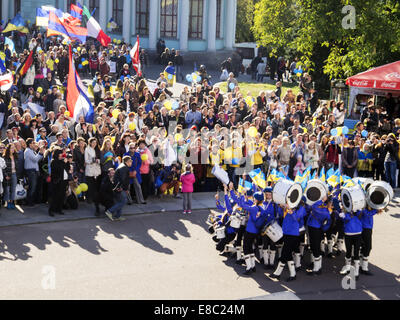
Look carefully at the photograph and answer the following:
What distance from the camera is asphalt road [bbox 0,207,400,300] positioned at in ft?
34.0

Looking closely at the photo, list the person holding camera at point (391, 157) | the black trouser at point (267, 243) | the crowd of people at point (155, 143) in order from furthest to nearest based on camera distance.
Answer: the person holding camera at point (391, 157) < the crowd of people at point (155, 143) < the black trouser at point (267, 243)

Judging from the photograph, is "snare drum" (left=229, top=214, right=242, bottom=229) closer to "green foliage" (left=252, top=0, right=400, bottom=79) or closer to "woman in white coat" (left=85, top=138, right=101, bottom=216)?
"woman in white coat" (left=85, top=138, right=101, bottom=216)

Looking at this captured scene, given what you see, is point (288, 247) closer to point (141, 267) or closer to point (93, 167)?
point (141, 267)

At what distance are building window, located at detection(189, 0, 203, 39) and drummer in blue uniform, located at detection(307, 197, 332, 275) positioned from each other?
1107 inches

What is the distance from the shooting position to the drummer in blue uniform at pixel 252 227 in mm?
11289

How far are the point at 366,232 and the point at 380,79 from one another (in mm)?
11226

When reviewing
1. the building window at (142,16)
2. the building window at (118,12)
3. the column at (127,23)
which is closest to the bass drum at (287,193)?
the column at (127,23)

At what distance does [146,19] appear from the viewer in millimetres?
38250

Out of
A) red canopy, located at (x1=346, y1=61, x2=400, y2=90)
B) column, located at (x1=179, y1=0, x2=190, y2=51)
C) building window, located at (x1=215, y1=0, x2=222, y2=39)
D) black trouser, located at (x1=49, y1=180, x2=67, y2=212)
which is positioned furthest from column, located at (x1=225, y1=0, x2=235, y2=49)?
black trouser, located at (x1=49, y1=180, x2=67, y2=212)

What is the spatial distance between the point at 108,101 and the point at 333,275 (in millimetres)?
10844

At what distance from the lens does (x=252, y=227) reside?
1134 cm

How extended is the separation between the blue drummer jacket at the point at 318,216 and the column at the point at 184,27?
88.5ft

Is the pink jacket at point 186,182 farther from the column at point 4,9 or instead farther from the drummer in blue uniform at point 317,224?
the column at point 4,9

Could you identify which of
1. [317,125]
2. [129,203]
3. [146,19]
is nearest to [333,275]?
[129,203]
